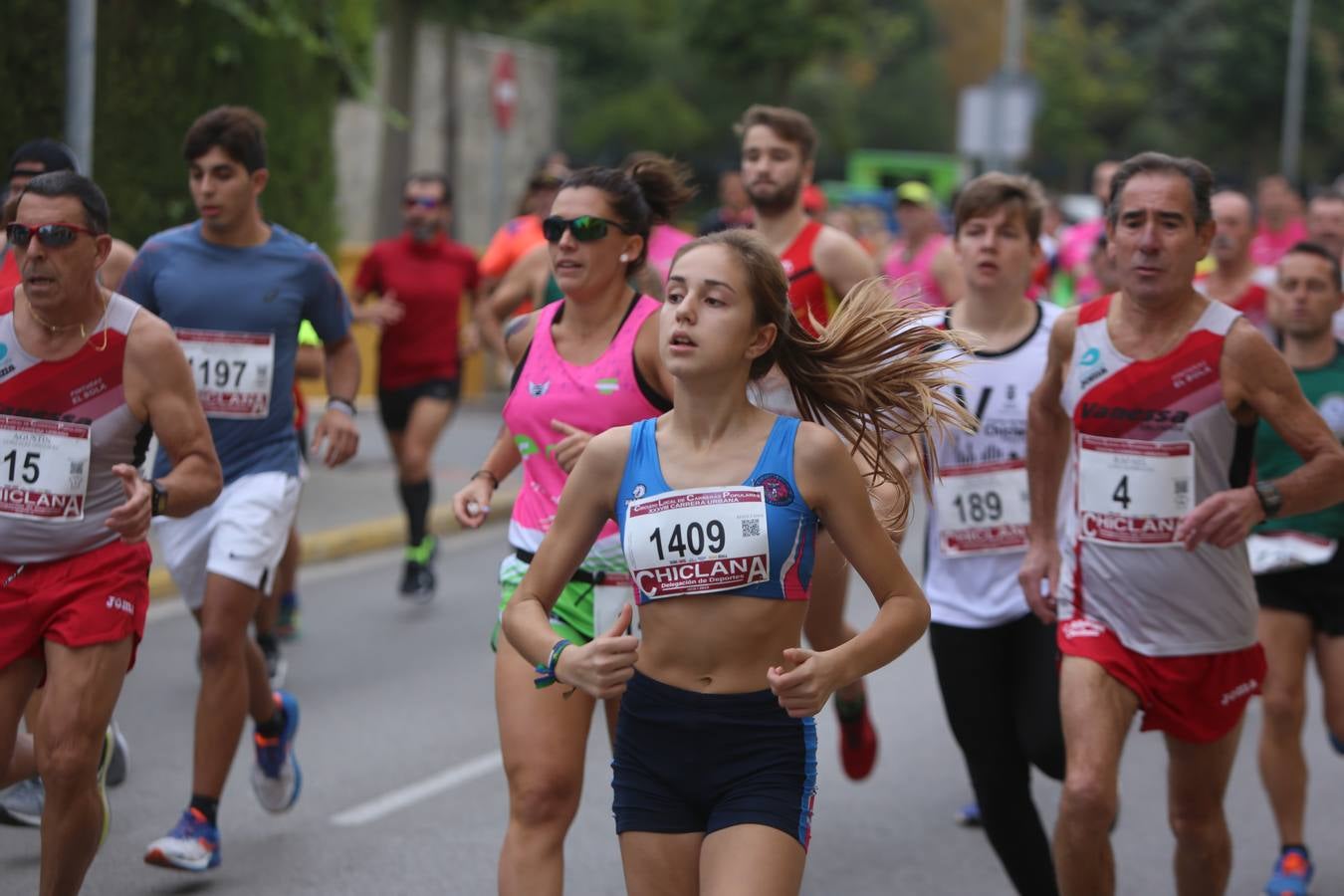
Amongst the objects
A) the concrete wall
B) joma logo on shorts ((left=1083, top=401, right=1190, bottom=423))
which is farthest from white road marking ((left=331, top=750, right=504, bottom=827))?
the concrete wall

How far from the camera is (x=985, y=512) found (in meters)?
5.84

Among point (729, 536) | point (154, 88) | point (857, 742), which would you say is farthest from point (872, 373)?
point (154, 88)

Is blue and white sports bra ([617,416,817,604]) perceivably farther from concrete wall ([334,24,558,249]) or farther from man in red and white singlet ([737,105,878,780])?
concrete wall ([334,24,558,249])

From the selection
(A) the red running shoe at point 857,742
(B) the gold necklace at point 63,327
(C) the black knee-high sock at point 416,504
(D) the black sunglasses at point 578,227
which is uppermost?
(D) the black sunglasses at point 578,227

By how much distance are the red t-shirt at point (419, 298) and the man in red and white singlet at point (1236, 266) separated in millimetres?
4491

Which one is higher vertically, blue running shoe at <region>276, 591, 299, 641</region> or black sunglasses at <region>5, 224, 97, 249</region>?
black sunglasses at <region>5, 224, 97, 249</region>

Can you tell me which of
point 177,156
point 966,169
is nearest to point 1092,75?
point 966,169

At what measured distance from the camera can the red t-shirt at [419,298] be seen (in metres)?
11.0

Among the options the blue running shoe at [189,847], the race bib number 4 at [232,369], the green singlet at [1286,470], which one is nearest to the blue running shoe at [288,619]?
the race bib number 4 at [232,369]

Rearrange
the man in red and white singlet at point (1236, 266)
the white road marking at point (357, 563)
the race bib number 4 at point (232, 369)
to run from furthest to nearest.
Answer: the white road marking at point (357, 563)
the man in red and white singlet at point (1236, 266)
the race bib number 4 at point (232, 369)

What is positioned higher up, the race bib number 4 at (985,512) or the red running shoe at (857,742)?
the race bib number 4 at (985,512)

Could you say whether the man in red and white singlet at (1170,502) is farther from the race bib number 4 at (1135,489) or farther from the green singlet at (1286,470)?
the green singlet at (1286,470)

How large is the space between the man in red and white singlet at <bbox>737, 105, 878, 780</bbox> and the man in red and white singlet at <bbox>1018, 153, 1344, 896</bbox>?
142 cm

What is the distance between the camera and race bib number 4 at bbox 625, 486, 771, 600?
392 centimetres
